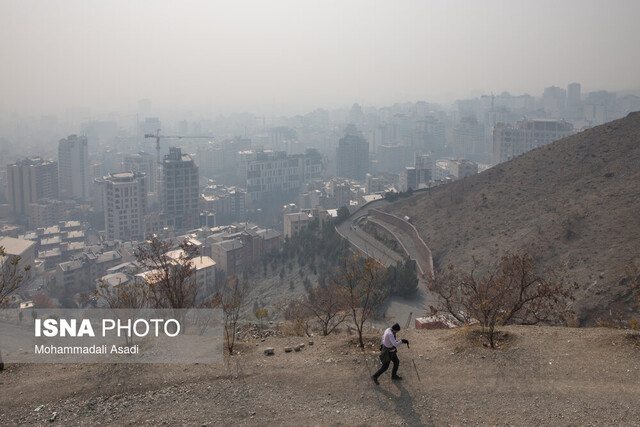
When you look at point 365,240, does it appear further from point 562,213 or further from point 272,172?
point 272,172

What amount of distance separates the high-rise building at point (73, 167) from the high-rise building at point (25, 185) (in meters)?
3.92

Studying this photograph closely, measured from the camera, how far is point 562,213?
1273 cm

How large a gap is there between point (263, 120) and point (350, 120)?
17.0m

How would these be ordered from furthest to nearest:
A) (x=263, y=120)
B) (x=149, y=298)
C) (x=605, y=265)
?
(x=263, y=120), (x=605, y=265), (x=149, y=298)

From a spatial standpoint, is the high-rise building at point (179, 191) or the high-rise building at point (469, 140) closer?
the high-rise building at point (179, 191)

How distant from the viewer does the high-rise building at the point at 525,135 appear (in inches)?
1547

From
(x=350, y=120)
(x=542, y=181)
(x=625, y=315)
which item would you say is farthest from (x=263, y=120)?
(x=625, y=315)

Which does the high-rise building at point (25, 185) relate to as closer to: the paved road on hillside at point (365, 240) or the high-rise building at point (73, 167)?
the high-rise building at point (73, 167)

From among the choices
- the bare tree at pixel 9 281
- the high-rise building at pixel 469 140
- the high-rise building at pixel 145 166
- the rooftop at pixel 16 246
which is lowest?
the rooftop at pixel 16 246

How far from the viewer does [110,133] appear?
219 feet

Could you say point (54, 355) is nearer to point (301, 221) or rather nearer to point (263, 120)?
point (301, 221)

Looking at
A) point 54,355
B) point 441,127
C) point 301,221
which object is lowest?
point 301,221

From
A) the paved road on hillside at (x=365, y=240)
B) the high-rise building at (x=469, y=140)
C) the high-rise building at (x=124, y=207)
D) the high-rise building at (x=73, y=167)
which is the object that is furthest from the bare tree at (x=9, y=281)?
the high-rise building at (x=469, y=140)

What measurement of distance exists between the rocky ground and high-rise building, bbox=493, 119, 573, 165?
37.4m
